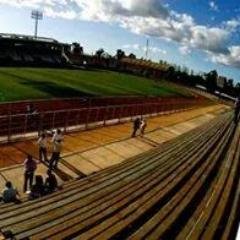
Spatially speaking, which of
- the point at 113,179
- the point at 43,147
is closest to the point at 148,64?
the point at 43,147

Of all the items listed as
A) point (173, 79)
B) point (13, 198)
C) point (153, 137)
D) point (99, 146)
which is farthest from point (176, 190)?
point (173, 79)

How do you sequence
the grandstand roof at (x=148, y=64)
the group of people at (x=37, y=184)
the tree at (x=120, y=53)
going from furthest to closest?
the tree at (x=120, y=53), the grandstand roof at (x=148, y=64), the group of people at (x=37, y=184)

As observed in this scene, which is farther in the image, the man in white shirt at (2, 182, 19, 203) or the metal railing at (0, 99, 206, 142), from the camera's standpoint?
the metal railing at (0, 99, 206, 142)

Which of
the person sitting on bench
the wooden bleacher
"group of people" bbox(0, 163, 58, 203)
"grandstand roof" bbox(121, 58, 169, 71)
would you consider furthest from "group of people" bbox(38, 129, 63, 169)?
"grandstand roof" bbox(121, 58, 169, 71)

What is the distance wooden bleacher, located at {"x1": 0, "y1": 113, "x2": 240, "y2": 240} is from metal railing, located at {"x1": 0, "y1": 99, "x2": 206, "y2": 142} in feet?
27.4

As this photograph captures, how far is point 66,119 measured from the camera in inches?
837

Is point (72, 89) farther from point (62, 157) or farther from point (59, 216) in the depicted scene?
point (59, 216)

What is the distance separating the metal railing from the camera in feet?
62.5

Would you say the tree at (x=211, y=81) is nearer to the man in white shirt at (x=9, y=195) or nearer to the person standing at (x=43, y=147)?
the person standing at (x=43, y=147)

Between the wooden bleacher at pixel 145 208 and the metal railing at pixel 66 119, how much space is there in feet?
27.4

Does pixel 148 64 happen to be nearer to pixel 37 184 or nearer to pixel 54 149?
pixel 54 149

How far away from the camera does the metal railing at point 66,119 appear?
750 inches

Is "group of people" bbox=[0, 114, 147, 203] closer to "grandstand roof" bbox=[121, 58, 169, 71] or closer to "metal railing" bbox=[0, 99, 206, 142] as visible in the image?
"metal railing" bbox=[0, 99, 206, 142]

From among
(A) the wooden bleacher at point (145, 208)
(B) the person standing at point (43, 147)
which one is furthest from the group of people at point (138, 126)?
(A) the wooden bleacher at point (145, 208)
